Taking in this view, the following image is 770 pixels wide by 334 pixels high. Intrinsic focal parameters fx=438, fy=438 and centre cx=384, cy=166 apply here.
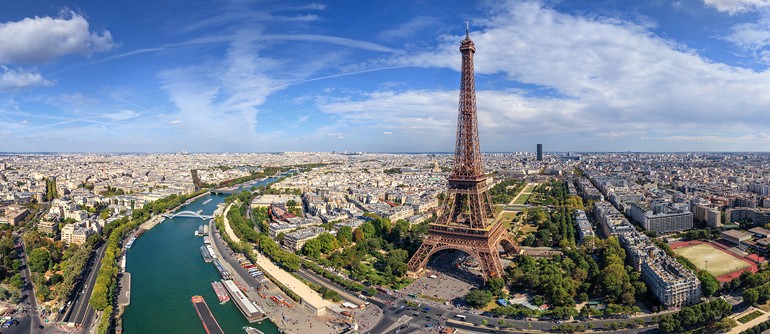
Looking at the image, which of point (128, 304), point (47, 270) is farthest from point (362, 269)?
point (47, 270)

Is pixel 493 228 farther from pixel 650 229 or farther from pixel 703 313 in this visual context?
pixel 650 229

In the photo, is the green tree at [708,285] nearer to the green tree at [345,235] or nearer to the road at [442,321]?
the road at [442,321]

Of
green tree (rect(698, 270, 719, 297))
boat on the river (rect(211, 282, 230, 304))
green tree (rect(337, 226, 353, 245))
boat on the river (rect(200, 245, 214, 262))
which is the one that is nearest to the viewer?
green tree (rect(698, 270, 719, 297))

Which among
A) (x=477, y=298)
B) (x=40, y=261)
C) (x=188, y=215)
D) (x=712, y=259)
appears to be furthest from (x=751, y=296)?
(x=188, y=215)

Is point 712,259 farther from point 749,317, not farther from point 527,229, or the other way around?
point 527,229

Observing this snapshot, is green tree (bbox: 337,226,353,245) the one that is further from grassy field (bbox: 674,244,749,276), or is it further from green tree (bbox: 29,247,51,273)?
grassy field (bbox: 674,244,749,276)

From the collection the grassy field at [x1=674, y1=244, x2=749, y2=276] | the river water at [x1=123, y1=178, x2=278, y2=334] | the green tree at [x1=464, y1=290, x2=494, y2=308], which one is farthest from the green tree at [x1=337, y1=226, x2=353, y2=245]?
the grassy field at [x1=674, y1=244, x2=749, y2=276]
